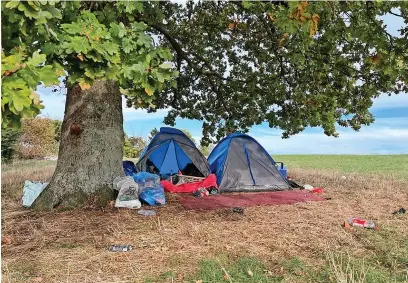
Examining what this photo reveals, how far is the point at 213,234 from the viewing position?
5.69 meters

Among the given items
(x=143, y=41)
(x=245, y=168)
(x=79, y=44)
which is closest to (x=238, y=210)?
(x=245, y=168)

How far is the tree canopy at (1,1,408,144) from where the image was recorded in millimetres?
3016

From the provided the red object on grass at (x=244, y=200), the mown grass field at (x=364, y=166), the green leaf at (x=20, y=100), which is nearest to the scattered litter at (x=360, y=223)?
the red object on grass at (x=244, y=200)

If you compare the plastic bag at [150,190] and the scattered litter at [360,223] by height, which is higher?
the plastic bag at [150,190]

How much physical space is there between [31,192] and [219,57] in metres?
6.85

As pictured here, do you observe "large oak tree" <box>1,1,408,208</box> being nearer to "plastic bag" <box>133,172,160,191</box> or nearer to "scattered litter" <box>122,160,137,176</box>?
"plastic bag" <box>133,172,160,191</box>

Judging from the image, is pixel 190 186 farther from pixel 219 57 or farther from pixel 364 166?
pixel 364 166

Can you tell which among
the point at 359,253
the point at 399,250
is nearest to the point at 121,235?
the point at 359,253

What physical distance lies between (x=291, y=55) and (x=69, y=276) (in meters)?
6.56

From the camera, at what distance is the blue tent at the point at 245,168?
10.1 metres

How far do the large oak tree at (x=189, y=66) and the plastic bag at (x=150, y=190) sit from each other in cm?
64

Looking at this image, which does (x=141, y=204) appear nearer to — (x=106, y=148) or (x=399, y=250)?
(x=106, y=148)

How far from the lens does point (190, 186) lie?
9.72 metres

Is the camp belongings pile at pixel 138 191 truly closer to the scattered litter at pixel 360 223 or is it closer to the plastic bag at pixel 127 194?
the plastic bag at pixel 127 194
